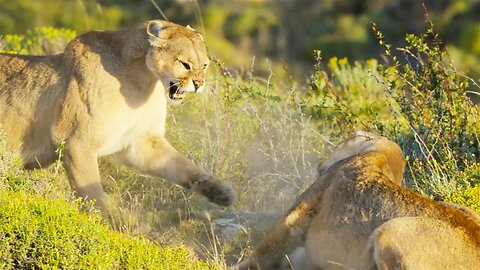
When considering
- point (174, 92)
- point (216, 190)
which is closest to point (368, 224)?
point (216, 190)

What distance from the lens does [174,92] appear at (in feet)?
28.6

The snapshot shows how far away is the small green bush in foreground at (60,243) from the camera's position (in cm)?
673

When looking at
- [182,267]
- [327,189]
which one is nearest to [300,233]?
[327,189]

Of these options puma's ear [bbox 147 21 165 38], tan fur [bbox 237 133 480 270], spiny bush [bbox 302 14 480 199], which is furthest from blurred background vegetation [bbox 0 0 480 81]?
tan fur [bbox 237 133 480 270]

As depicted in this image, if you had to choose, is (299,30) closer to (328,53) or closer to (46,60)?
(328,53)

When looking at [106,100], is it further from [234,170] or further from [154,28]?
[234,170]

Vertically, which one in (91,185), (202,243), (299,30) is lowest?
(299,30)

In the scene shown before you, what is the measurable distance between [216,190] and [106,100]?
1.23 metres

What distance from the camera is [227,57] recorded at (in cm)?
3684

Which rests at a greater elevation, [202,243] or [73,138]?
[73,138]

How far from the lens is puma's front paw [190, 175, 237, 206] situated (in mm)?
8750

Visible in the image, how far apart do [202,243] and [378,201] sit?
2.15 metres

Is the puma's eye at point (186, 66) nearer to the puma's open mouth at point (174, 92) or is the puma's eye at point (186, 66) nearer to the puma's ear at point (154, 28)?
the puma's open mouth at point (174, 92)

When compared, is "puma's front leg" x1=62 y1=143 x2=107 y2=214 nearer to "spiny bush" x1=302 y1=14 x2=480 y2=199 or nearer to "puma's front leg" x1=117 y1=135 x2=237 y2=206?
"puma's front leg" x1=117 y1=135 x2=237 y2=206
